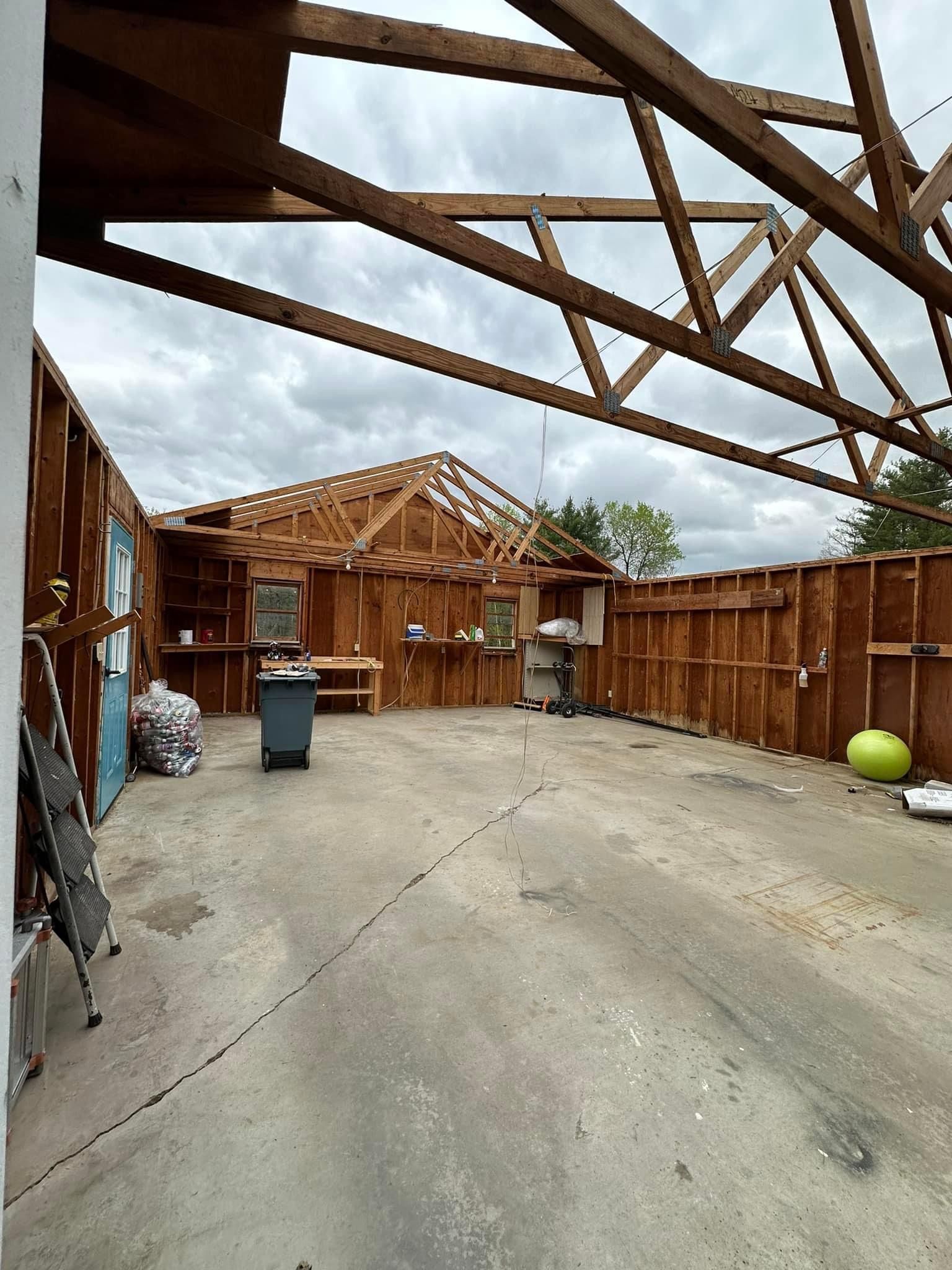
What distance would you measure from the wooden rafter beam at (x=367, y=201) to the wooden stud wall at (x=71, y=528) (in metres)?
0.97

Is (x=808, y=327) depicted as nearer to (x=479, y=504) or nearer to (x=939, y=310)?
(x=939, y=310)

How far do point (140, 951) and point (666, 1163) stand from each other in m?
2.12

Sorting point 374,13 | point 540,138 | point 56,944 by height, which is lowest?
point 56,944

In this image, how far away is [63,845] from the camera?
1.82 metres

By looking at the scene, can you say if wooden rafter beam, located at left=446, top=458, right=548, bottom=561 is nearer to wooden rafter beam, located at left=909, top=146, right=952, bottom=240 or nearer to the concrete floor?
wooden rafter beam, located at left=909, top=146, right=952, bottom=240

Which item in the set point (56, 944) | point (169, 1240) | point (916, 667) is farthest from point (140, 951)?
point (916, 667)

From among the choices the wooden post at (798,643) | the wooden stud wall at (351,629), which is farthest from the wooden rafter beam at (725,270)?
A: the wooden stud wall at (351,629)

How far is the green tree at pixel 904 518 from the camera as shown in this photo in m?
18.7

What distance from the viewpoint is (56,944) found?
2.28 m

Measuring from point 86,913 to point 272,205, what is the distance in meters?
3.33

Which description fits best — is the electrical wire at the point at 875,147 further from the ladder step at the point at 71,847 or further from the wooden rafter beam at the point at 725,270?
→ the ladder step at the point at 71,847

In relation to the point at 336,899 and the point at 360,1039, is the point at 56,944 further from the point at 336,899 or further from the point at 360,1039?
the point at 360,1039

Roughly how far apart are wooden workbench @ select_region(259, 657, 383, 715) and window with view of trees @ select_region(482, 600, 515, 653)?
8.44 ft

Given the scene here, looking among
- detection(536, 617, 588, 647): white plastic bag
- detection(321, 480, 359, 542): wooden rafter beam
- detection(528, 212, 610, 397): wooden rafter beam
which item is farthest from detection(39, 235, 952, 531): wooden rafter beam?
detection(536, 617, 588, 647): white plastic bag
